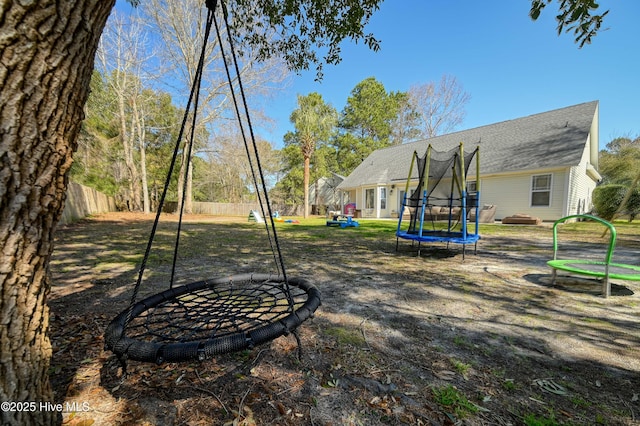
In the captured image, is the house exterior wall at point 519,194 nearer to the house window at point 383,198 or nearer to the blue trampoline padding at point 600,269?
the house window at point 383,198

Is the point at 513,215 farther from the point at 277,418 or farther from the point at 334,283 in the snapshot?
the point at 277,418

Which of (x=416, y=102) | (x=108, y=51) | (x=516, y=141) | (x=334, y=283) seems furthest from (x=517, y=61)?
(x=108, y=51)

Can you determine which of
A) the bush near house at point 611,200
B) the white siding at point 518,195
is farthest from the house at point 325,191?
the bush near house at point 611,200

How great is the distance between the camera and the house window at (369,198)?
1847cm

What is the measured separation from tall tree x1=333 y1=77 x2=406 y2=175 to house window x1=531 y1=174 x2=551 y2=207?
16.8 metres

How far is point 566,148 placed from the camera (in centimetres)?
1138

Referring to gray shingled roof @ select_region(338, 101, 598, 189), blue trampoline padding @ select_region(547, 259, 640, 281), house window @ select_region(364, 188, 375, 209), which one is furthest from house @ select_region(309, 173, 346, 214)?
blue trampoline padding @ select_region(547, 259, 640, 281)

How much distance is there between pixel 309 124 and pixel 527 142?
13662 mm

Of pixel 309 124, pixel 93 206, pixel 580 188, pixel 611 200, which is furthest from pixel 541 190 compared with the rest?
pixel 93 206

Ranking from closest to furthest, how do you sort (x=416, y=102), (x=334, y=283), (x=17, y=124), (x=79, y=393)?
(x=17, y=124)
(x=79, y=393)
(x=334, y=283)
(x=416, y=102)

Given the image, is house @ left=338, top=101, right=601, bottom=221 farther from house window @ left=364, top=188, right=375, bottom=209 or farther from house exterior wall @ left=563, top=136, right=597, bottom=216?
house window @ left=364, top=188, right=375, bottom=209

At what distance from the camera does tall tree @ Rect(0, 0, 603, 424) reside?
0.85 m

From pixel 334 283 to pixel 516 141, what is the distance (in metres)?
15.6

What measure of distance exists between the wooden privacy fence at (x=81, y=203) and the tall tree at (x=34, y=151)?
29.7 feet
